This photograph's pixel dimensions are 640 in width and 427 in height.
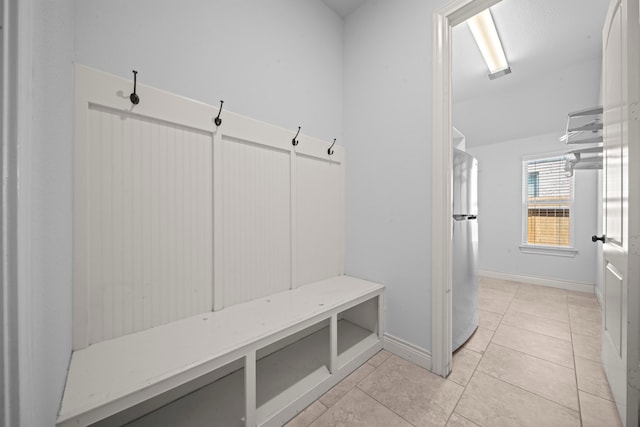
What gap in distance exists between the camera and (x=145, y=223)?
112 centimetres

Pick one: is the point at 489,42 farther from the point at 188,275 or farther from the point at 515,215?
the point at 188,275

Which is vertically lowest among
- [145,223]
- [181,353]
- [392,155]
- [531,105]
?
[181,353]

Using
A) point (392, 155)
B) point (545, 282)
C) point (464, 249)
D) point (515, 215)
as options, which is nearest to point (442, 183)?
point (392, 155)

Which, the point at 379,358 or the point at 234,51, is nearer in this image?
the point at 234,51

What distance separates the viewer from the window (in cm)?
341

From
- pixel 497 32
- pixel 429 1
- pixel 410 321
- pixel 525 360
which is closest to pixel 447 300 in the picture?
pixel 410 321

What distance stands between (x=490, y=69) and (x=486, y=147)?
1.87 m

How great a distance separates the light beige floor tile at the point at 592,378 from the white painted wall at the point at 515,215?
7.48 feet

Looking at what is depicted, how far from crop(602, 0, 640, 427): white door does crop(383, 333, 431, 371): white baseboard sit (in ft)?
2.72

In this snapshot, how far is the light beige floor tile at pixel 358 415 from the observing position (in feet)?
3.75

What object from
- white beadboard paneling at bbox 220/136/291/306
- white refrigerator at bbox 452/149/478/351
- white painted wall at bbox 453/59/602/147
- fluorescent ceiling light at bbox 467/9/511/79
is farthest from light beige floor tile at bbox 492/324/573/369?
white painted wall at bbox 453/59/602/147

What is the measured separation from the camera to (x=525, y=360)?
1.66 meters

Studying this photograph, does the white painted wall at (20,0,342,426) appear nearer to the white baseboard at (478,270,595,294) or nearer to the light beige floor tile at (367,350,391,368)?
the light beige floor tile at (367,350,391,368)

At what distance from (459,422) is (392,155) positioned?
158cm
